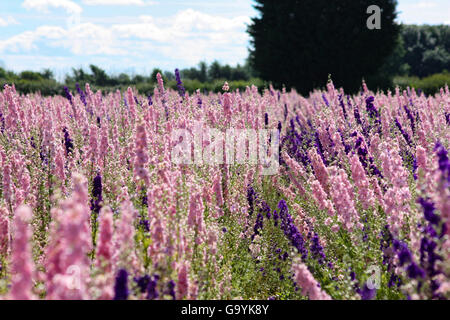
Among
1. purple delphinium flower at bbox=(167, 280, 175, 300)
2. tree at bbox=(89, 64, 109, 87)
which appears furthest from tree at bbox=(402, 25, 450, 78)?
purple delphinium flower at bbox=(167, 280, 175, 300)

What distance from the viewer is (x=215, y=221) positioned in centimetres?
439

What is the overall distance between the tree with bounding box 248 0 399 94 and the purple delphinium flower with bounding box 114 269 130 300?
19.7 m

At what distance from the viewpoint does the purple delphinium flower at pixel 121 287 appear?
1.88m

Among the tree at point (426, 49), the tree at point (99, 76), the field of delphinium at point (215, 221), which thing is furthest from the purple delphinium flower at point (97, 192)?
the tree at point (426, 49)

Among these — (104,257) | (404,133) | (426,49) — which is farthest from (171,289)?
(426,49)

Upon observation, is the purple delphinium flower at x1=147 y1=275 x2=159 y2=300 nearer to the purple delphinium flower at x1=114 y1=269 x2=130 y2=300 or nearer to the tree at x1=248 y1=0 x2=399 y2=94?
the purple delphinium flower at x1=114 y1=269 x2=130 y2=300

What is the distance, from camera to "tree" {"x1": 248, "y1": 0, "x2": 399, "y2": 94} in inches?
815

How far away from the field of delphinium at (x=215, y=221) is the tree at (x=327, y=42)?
14895 mm

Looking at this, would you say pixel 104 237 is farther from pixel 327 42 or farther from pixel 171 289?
pixel 327 42

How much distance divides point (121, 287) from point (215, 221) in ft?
8.33
